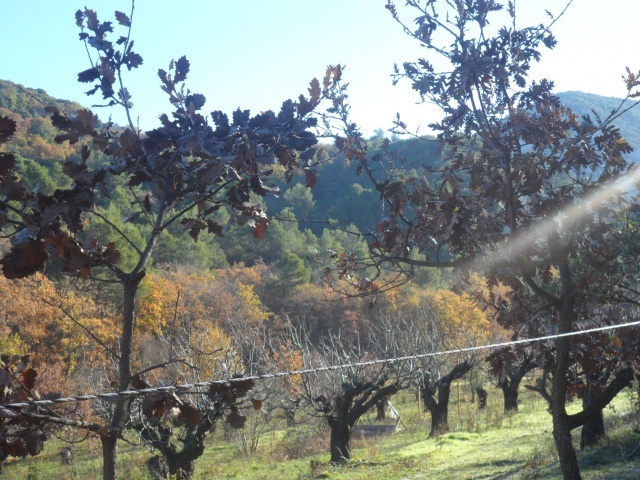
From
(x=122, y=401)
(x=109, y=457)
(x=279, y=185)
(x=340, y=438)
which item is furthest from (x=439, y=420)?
(x=279, y=185)

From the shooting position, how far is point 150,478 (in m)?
14.2

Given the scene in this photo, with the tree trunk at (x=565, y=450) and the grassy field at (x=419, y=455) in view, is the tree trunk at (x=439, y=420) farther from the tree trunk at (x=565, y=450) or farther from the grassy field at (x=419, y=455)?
the tree trunk at (x=565, y=450)

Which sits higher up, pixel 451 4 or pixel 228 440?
pixel 451 4

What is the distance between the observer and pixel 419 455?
13.2 m

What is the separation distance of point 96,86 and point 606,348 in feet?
16.9

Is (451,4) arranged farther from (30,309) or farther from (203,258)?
(203,258)

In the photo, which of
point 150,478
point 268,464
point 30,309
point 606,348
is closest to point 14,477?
point 150,478

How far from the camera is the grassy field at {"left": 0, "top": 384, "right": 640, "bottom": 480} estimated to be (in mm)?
8969

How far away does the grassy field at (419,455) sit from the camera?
8969mm

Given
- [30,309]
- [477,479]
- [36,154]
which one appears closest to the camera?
[477,479]

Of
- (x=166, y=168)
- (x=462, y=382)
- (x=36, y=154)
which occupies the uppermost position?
(x=36, y=154)

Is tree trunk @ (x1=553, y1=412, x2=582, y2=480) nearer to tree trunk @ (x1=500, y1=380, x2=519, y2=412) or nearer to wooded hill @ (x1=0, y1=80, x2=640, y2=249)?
tree trunk @ (x1=500, y1=380, x2=519, y2=412)

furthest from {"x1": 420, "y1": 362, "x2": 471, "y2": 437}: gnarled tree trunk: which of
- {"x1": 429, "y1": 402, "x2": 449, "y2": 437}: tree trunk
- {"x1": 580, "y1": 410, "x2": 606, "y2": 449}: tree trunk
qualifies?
{"x1": 580, "y1": 410, "x2": 606, "y2": 449}: tree trunk

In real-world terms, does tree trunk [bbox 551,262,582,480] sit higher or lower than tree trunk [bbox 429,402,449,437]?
higher
